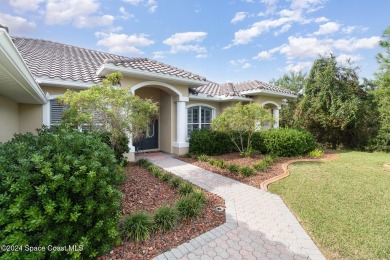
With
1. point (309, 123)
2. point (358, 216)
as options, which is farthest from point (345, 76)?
point (358, 216)

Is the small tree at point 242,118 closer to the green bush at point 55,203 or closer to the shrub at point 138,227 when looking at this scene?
the shrub at point 138,227

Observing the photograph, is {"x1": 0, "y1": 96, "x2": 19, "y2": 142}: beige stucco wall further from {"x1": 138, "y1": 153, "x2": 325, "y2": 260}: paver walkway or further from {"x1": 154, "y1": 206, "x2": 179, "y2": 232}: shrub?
{"x1": 138, "y1": 153, "x2": 325, "y2": 260}: paver walkway

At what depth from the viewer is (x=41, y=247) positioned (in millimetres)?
2922

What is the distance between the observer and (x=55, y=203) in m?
2.98

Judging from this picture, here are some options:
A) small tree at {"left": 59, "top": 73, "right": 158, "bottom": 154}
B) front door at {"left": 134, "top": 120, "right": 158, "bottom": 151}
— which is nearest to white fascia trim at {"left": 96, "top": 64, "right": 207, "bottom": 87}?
small tree at {"left": 59, "top": 73, "right": 158, "bottom": 154}

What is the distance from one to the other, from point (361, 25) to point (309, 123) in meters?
9.65

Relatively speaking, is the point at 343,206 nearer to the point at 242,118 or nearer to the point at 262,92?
the point at 242,118

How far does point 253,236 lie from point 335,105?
691 inches

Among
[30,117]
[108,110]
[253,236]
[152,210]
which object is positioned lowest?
[253,236]

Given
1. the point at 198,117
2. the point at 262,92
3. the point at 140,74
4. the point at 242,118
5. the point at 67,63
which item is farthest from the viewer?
the point at 262,92

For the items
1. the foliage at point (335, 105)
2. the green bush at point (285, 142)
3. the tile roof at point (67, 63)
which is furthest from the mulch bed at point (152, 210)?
the foliage at point (335, 105)

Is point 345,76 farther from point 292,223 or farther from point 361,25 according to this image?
point 292,223

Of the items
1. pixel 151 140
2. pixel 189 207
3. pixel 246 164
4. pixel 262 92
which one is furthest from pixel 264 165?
pixel 151 140

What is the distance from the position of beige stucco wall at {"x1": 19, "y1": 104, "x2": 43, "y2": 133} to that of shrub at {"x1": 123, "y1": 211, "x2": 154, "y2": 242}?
7.72 metres
